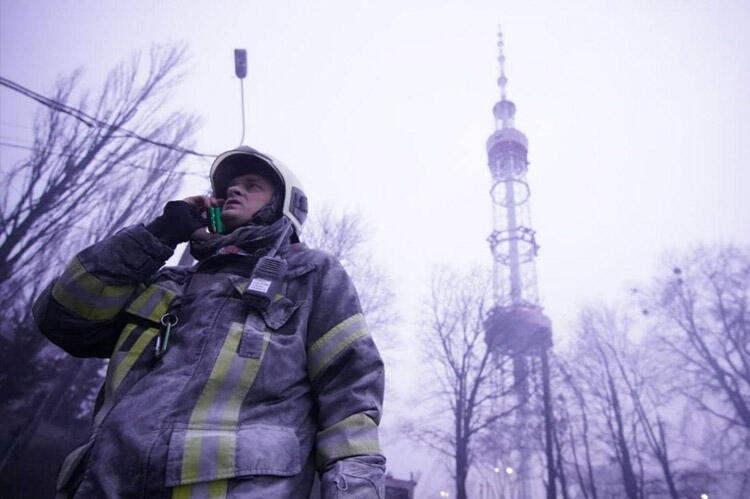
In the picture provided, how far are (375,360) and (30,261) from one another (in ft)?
41.1

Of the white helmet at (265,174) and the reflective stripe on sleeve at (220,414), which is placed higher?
the white helmet at (265,174)

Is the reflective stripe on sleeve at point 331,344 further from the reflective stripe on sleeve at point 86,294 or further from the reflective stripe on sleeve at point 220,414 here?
the reflective stripe on sleeve at point 86,294

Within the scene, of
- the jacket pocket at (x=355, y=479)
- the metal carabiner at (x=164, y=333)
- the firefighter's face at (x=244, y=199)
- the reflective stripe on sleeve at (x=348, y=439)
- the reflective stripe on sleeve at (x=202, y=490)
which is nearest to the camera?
the reflective stripe on sleeve at (x=202, y=490)

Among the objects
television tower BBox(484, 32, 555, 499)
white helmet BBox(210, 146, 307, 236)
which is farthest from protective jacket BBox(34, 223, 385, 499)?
television tower BBox(484, 32, 555, 499)

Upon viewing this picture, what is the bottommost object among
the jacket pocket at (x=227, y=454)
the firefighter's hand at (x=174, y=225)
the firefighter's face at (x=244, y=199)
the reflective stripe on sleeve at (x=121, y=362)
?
the jacket pocket at (x=227, y=454)

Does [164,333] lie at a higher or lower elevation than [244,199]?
lower

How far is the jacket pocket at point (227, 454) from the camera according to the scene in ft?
4.18

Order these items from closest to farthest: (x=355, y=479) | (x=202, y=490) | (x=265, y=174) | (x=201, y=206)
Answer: (x=202, y=490)
(x=355, y=479)
(x=201, y=206)
(x=265, y=174)

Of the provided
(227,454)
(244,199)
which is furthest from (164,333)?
(244,199)

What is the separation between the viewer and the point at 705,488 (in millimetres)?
24641

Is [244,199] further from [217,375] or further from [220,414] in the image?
[220,414]

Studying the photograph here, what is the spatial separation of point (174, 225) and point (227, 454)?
3.65ft

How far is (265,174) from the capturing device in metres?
2.80

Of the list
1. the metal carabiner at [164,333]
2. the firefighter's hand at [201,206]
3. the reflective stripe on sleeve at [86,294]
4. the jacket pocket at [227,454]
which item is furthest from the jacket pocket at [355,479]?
the firefighter's hand at [201,206]
